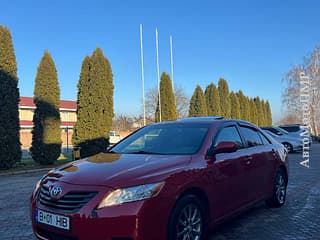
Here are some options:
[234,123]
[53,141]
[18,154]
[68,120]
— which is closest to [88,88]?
[53,141]

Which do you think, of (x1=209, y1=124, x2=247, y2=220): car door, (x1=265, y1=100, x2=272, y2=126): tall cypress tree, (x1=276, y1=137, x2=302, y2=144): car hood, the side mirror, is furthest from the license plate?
(x1=265, y1=100, x2=272, y2=126): tall cypress tree

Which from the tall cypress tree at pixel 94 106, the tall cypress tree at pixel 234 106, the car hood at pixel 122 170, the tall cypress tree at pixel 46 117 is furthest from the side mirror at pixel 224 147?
the tall cypress tree at pixel 234 106

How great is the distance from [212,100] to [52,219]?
Answer: 102 ft

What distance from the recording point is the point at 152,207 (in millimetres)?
3258

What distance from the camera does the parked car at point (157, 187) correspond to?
320 centimetres

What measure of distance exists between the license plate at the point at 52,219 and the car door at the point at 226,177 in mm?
1787

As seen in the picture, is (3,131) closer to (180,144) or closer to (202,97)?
(180,144)

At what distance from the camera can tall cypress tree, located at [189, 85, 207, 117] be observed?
31172 millimetres

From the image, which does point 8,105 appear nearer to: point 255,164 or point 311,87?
point 255,164

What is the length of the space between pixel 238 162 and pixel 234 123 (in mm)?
755

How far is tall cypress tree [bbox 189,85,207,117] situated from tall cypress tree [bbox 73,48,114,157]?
14090mm

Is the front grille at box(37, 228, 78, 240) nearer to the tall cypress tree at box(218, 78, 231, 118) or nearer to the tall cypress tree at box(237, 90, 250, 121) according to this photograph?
the tall cypress tree at box(218, 78, 231, 118)

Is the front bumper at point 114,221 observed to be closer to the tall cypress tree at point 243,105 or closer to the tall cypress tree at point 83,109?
the tall cypress tree at point 83,109

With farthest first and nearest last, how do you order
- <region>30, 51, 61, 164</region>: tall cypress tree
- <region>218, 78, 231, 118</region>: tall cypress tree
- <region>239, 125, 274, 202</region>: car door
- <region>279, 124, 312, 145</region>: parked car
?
1. <region>218, 78, 231, 118</region>: tall cypress tree
2. <region>279, 124, 312, 145</region>: parked car
3. <region>30, 51, 61, 164</region>: tall cypress tree
4. <region>239, 125, 274, 202</region>: car door
